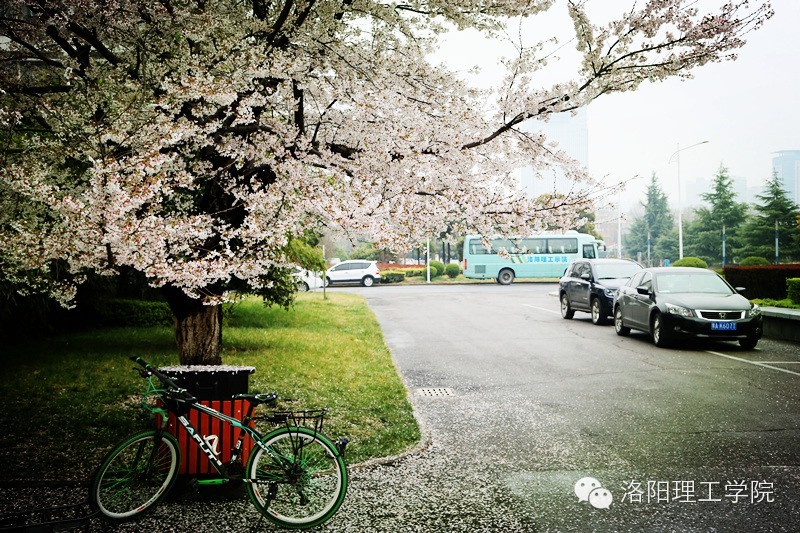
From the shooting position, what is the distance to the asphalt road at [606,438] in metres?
4.38

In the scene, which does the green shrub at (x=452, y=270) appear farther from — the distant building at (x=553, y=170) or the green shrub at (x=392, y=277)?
the distant building at (x=553, y=170)

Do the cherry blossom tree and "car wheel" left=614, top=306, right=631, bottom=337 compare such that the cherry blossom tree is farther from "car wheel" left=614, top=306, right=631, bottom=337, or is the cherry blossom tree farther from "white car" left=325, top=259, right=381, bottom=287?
"white car" left=325, top=259, right=381, bottom=287

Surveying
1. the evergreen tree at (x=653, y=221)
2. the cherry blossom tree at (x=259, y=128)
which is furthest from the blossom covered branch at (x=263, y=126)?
the evergreen tree at (x=653, y=221)

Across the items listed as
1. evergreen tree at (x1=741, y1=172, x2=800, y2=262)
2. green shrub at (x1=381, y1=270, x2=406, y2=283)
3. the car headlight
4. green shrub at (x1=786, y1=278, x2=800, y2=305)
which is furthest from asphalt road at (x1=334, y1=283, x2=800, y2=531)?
evergreen tree at (x1=741, y1=172, x2=800, y2=262)

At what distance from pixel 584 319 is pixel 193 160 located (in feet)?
46.3

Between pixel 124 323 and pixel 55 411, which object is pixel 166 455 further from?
pixel 124 323

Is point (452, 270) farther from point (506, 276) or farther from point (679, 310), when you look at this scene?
point (679, 310)

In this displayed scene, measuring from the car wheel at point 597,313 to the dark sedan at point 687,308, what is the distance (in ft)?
7.85

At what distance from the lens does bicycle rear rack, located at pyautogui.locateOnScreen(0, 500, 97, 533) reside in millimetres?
3949

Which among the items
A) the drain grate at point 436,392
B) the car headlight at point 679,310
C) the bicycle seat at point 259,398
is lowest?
the drain grate at point 436,392

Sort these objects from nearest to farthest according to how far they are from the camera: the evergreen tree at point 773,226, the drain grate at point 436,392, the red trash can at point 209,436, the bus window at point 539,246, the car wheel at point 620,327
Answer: the red trash can at point 209,436
the drain grate at point 436,392
the car wheel at point 620,327
the bus window at point 539,246
the evergreen tree at point 773,226

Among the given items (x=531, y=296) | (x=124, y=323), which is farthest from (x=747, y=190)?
(x=124, y=323)

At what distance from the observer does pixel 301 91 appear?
6500mm

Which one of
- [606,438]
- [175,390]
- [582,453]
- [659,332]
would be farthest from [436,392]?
[659,332]
